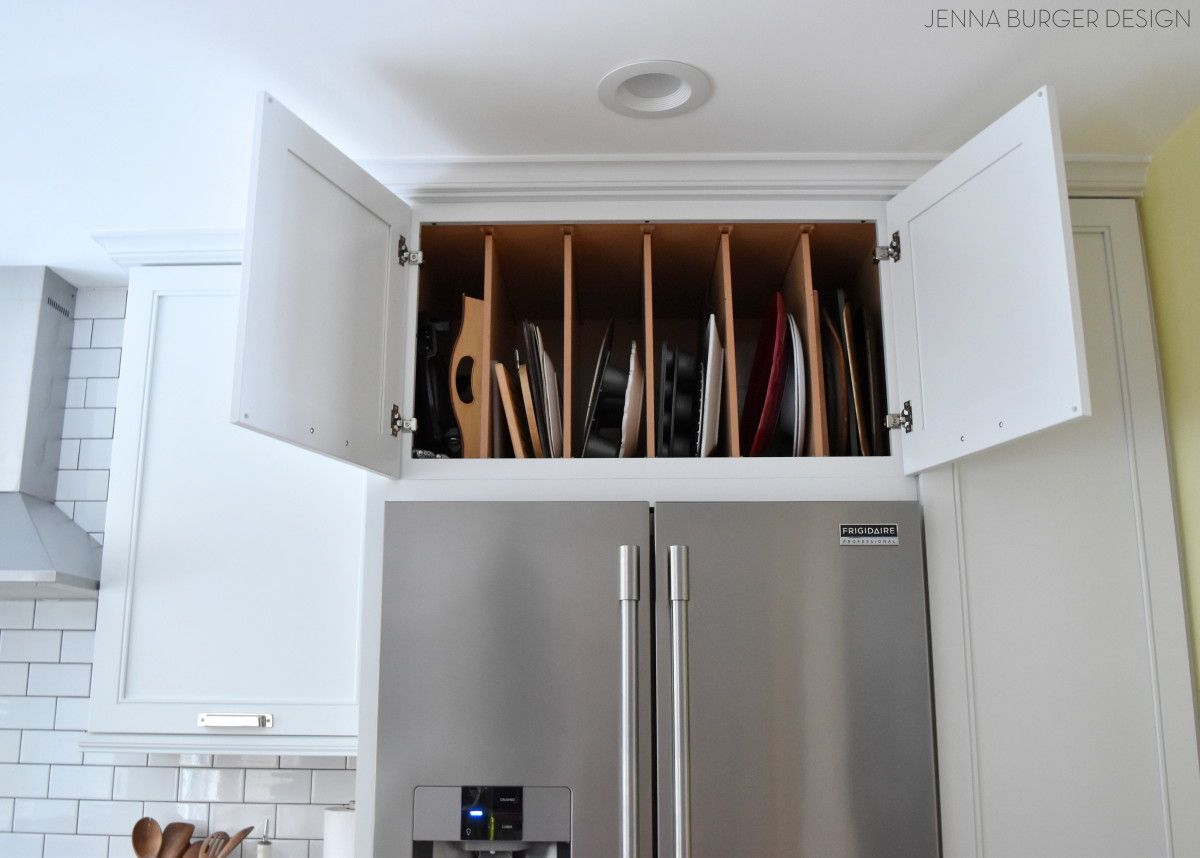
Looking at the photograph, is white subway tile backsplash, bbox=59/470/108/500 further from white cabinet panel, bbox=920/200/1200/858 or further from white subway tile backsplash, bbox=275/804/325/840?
white cabinet panel, bbox=920/200/1200/858

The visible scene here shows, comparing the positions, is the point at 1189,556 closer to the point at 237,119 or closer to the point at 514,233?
the point at 514,233

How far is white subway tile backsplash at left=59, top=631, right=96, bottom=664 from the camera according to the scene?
2352mm

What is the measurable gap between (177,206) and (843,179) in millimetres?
1317

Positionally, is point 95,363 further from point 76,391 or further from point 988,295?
point 988,295

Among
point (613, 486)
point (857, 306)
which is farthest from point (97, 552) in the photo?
point (857, 306)

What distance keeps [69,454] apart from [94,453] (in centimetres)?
6

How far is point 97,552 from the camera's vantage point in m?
2.18

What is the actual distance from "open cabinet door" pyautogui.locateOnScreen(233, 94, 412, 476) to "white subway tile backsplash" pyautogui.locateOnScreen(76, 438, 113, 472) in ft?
3.33

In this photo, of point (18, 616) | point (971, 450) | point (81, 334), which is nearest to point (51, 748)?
point (18, 616)

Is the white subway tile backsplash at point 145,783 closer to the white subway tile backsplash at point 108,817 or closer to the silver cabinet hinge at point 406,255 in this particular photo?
the white subway tile backsplash at point 108,817

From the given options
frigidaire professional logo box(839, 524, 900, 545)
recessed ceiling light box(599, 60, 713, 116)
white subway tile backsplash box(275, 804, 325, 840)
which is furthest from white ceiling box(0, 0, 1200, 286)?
white subway tile backsplash box(275, 804, 325, 840)

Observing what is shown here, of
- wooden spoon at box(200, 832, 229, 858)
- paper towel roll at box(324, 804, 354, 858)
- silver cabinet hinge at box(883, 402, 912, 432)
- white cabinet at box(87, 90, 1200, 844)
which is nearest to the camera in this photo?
white cabinet at box(87, 90, 1200, 844)

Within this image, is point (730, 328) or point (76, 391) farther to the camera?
point (76, 391)

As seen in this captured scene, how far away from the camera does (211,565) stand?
204cm
